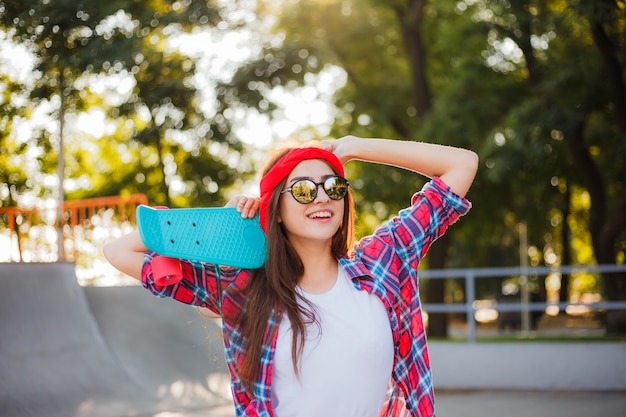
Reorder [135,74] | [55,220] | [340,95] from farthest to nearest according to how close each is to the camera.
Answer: [340,95], [135,74], [55,220]

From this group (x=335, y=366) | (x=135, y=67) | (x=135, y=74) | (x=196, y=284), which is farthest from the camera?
(x=135, y=74)

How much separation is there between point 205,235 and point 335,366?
57 cm

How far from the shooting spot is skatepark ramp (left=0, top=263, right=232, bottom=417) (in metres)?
7.33

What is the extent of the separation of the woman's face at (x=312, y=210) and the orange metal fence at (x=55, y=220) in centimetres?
1028

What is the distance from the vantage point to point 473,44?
1591 centimetres

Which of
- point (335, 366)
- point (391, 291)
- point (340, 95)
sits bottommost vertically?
point (335, 366)

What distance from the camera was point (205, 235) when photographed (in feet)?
7.88

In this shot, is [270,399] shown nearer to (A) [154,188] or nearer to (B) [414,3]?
(B) [414,3]

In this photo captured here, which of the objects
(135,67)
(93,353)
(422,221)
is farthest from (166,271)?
(135,67)

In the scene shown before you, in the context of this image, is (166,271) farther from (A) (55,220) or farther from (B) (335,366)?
Result: (A) (55,220)

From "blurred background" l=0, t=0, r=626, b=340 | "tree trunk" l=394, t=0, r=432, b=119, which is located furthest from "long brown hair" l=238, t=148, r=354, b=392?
"tree trunk" l=394, t=0, r=432, b=119

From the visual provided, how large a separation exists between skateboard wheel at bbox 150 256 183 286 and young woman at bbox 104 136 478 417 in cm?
3

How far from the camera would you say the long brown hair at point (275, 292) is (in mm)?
2262

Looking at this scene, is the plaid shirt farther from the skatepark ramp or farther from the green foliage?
the green foliage
